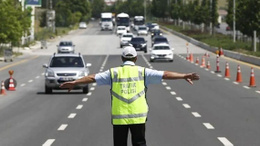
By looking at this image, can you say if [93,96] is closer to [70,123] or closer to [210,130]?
[70,123]

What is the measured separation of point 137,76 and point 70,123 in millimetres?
9904

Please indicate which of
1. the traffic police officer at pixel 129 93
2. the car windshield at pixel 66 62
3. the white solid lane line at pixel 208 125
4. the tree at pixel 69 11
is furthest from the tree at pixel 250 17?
the tree at pixel 69 11

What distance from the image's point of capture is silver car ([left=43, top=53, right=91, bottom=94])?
2733 cm

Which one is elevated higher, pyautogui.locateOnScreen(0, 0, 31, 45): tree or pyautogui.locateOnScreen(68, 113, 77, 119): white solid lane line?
pyautogui.locateOnScreen(0, 0, 31, 45): tree

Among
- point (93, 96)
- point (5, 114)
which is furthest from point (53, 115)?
point (93, 96)

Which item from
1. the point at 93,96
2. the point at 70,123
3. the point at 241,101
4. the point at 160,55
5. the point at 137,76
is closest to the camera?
the point at 137,76

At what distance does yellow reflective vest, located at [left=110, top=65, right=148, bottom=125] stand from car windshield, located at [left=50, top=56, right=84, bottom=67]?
20345 millimetres

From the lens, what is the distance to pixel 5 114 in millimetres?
20250

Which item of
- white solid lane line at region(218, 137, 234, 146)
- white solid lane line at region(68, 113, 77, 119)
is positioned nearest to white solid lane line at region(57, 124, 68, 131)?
white solid lane line at region(68, 113, 77, 119)

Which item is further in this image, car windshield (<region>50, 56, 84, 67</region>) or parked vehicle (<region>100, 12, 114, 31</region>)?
parked vehicle (<region>100, 12, 114, 31</region>)

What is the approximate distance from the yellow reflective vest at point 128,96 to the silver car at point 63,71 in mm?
19245

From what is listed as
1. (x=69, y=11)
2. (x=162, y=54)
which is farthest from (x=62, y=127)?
(x=69, y=11)

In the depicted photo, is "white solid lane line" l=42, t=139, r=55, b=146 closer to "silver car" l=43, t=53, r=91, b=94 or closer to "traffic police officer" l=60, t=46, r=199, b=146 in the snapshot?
"traffic police officer" l=60, t=46, r=199, b=146

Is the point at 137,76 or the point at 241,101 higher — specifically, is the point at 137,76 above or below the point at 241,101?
above
